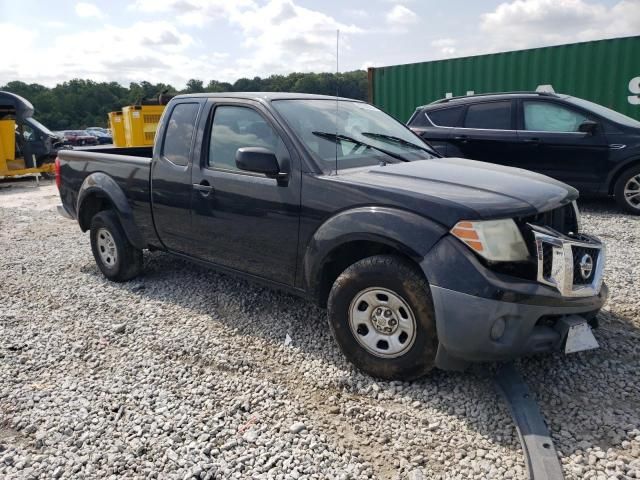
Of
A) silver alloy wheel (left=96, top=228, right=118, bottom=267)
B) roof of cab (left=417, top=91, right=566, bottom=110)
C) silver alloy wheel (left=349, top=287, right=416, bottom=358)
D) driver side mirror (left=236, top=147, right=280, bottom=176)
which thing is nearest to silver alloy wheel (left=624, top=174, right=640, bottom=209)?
roof of cab (left=417, top=91, right=566, bottom=110)

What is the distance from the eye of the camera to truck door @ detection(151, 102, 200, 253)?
4176mm

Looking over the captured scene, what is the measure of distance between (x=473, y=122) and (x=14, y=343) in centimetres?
677

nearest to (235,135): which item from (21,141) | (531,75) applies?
(531,75)

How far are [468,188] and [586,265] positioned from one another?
79cm

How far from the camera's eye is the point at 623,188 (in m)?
7.16

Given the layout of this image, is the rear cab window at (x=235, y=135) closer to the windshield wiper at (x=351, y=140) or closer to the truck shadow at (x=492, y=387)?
the windshield wiper at (x=351, y=140)

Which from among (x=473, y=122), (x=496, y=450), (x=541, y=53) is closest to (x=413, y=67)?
(x=541, y=53)

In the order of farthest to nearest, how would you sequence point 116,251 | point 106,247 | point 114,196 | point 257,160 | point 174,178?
point 106,247 → point 116,251 → point 114,196 → point 174,178 → point 257,160

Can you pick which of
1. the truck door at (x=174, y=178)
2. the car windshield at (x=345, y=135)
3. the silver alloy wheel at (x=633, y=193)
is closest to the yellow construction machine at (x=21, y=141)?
the truck door at (x=174, y=178)

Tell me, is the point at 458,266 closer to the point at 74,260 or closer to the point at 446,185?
the point at 446,185

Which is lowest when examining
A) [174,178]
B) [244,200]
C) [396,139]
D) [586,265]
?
[586,265]

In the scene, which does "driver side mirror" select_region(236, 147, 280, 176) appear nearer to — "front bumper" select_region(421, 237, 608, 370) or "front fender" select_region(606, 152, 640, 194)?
"front bumper" select_region(421, 237, 608, 370)

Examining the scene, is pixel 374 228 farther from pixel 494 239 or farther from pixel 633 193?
pixel 633 193

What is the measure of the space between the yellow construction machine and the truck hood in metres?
14.2
